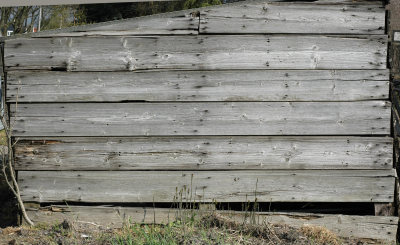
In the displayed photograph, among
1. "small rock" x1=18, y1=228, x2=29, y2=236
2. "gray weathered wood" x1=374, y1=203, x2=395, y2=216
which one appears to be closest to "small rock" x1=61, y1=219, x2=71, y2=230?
"small rock" x1=18, y1=228, x2=29, y2=236

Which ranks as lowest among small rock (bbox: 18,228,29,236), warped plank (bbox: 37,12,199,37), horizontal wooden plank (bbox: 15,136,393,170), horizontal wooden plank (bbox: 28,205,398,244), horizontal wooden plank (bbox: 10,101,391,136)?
small rock (bbox: 18,228,29,236)

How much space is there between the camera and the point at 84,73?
14.8 ft

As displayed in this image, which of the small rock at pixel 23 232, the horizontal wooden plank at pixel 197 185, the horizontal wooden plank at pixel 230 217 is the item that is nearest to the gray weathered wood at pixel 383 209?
the horizontal wooden plank at pixel 230 217

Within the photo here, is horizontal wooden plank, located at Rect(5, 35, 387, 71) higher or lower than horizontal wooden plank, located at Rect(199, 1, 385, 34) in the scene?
lower

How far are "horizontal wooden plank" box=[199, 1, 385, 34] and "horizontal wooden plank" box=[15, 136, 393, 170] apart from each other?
3.43 ft

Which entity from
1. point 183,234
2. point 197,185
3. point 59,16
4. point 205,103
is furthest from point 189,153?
point 59,16

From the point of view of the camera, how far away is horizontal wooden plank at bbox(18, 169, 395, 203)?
4594mm

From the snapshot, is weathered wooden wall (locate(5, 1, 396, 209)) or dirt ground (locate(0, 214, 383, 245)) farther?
weathered wooden wall (locate(5, 1, 396, 209))

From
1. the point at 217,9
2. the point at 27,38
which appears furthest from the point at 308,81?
the point at 27,38

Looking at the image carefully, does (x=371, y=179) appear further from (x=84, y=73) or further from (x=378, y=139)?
(x=84, y=73)

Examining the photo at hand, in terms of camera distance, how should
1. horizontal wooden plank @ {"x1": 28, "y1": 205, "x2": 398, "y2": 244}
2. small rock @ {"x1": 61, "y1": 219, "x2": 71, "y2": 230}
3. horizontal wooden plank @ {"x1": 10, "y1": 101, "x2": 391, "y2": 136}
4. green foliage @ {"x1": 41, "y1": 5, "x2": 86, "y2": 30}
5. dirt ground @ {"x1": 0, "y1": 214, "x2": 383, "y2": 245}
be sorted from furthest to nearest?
1. green foliage @ {"x1": 41, "y1": 5, "x2": 86, "y2": 30}
2. horizontal wooden plank @ {"x1": 28, "y1": 205, "x2": 398, "y2": 244}
3. horizontal wooden plank @ {"x1": 10, "y1": 101, "x2": 391, "y2": 136}
4. small rock @ {"x1": 61, "y1": 219, "x2": 71, "y2": 230}
5. dirt ground @ {"x1": 0, "y1": 214, "x2": 383, "y2": 245}

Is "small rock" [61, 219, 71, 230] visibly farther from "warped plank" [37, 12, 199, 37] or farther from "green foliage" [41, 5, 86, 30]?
"green foliage" [41, 5, 86, 30]

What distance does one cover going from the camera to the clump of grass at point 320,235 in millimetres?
4457

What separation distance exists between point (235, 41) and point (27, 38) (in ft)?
6.42
